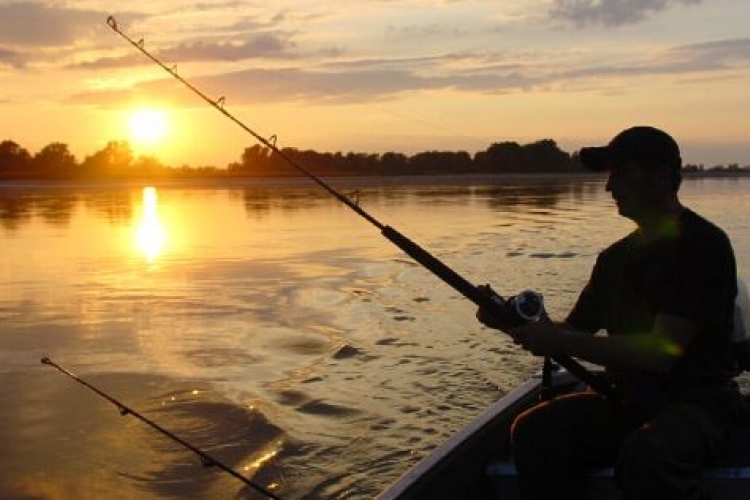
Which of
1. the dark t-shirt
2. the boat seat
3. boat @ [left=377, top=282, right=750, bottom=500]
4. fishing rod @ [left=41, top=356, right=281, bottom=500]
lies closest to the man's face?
the dark t-shirt

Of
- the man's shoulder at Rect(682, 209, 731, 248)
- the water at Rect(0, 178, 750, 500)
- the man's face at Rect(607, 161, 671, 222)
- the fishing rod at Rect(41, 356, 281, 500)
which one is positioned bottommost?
the water at Rect(0, 178, 750, 500)

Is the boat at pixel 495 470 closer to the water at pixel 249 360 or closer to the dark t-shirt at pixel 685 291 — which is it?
the dark t-shirt at pixel 685 291

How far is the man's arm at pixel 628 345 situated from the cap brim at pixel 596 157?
2.14 feet

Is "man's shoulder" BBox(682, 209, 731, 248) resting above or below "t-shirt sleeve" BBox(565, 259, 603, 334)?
above

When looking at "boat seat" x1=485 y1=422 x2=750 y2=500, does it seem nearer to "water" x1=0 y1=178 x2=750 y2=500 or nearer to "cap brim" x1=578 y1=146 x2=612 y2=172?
"cap brim" x1=578 y1=146 x2=612 y2=172

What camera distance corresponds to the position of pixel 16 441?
20.4 feet

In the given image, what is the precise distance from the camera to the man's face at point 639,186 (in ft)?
11.5

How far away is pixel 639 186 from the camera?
351cm

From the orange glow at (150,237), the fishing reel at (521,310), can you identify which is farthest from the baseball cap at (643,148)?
the orange glow at (150,237)

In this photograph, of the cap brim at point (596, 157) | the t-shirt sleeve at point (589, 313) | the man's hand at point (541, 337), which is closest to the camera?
the man's hand at point (541, 337)

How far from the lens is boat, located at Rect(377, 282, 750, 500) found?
3.52 m

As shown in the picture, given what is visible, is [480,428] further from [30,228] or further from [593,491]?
[30,228]

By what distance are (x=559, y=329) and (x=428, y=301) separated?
8437 mm

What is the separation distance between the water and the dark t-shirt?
6.90ft
